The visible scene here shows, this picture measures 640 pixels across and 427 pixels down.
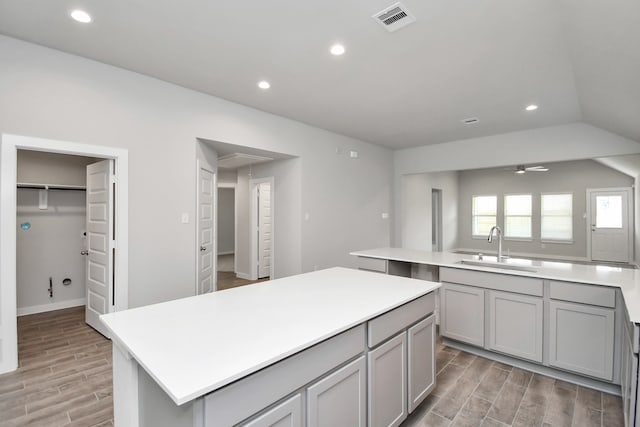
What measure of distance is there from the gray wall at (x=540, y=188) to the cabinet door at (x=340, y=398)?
31.5 ft

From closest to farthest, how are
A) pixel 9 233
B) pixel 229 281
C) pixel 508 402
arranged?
pixel 508 402, pixel 9 233, pixel 229 281

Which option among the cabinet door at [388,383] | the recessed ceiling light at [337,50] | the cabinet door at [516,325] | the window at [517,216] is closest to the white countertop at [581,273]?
the cabinet door at [516,325]

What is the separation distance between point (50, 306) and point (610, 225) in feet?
38.7

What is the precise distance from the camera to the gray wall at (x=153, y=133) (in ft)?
8.84

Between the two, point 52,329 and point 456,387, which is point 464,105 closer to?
point 456,387

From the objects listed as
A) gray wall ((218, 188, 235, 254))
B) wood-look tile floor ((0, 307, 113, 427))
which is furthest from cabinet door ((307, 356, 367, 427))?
gray wall ((218, 188, 235, 254))

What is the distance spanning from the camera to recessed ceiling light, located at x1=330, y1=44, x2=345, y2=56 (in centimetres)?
269

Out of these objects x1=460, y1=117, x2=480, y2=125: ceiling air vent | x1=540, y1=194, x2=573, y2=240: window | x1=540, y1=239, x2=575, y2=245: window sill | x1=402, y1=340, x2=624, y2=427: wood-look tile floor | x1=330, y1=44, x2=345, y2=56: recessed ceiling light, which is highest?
x1=330, y1=44, x2=345, y2=56: recessed ceiling light

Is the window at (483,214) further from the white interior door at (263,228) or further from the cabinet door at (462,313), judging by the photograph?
the cabinet door at (462,313)

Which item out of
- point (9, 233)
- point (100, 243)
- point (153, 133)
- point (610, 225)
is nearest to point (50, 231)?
point (100, 243)

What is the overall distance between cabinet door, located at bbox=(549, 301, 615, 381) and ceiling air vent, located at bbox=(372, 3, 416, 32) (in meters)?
2.54

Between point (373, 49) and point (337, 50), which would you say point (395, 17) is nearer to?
point (373, 49)

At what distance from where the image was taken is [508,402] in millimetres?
2268

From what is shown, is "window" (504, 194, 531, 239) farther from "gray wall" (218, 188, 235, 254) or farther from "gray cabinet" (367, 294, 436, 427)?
"gray cabinet" (367, 294, 436, 427)
